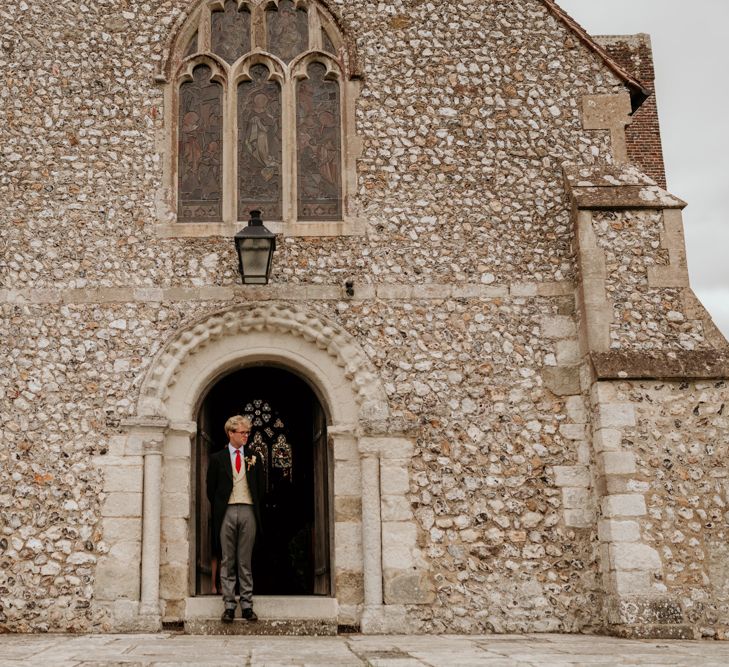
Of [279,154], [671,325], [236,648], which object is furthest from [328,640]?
[279,154]

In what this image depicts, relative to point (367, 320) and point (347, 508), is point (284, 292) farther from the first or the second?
point (347, 508)

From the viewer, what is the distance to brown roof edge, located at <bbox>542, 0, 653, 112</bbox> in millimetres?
9086

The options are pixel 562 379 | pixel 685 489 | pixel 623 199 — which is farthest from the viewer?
pixel 623 199

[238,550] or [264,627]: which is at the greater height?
[238,550]

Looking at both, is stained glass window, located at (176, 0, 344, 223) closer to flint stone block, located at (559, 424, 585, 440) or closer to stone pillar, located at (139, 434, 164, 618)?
stone pillar, located at (139, 434, 164, 618)

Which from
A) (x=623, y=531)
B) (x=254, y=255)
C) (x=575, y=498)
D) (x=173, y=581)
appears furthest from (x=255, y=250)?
(x=623, y=531)

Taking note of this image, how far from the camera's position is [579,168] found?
895 centimetres

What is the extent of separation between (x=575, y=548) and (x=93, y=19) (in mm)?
6667

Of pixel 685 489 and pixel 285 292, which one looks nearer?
pixel 685 489

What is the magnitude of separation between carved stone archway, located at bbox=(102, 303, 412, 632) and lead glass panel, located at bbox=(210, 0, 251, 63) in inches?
106

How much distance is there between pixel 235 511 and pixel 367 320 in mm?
2042

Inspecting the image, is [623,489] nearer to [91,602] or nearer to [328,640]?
[328,640]

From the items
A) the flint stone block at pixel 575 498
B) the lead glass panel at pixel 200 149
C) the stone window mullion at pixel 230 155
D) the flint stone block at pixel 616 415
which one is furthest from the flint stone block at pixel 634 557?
the lead glass panel at pixel 200 149

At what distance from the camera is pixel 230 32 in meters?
9.45
